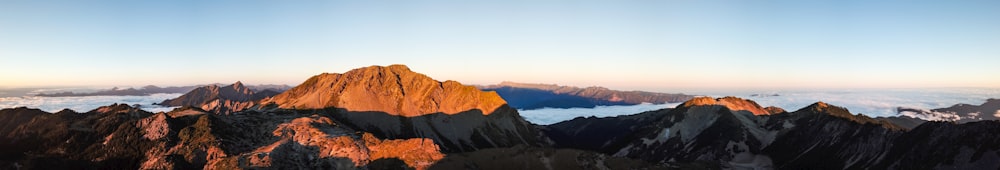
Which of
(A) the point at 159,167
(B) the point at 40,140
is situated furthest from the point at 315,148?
(B) the point at 40,140

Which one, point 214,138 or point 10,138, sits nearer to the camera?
point 10,138

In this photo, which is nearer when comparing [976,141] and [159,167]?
[159,167]

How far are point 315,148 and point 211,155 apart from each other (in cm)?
3246

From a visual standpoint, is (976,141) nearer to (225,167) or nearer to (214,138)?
(225,167)

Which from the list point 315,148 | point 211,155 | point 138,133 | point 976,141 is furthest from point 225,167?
point 976,141

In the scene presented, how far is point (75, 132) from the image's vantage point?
171125 mm


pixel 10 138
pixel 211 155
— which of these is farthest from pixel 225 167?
pixel 10 138

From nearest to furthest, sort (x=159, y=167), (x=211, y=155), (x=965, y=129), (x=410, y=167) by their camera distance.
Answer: (x=159, y=167), (x=211, y=155), (x=410, y=167), (x=965, y=129)

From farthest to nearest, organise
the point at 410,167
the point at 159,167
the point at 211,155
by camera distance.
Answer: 1. the point at 410,167
2. the point at 211,155
3. the point at 159,167

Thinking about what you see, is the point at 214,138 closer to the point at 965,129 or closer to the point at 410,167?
the point at 410,167

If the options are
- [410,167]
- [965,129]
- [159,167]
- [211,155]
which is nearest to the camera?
[159,167]

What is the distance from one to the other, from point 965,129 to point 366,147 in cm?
22206

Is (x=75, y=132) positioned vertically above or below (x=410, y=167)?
above

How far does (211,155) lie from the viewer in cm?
16950
